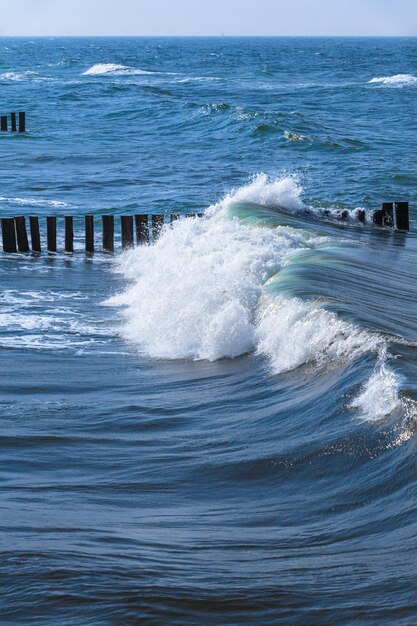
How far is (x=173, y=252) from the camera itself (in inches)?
698

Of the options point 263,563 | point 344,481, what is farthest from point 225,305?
point 263,563

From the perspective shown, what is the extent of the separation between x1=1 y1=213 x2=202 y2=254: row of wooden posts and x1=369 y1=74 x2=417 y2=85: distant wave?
2083 inches

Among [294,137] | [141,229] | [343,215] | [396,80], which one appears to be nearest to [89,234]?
[141,229]

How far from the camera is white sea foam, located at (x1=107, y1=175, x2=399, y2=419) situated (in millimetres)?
10617

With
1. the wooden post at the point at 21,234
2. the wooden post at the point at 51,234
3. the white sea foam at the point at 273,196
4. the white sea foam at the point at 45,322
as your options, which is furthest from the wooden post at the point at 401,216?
the white sea foam at the point at 45,322

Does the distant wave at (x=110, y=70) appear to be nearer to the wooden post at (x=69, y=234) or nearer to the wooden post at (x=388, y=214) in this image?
the wooden post at (x=388, y=214)

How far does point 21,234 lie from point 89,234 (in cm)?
126

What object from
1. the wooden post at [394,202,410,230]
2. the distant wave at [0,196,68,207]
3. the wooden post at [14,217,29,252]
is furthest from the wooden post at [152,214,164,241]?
the distant wave at [0,196,68,207]

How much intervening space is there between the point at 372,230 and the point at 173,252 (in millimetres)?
5084

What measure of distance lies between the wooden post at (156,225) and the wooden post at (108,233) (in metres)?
0.77

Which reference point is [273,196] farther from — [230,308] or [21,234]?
[230,308]

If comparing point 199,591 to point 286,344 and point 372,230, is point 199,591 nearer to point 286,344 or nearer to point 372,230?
point 286,344

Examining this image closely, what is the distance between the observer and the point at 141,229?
1972cm

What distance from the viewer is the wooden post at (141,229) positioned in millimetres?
19672
